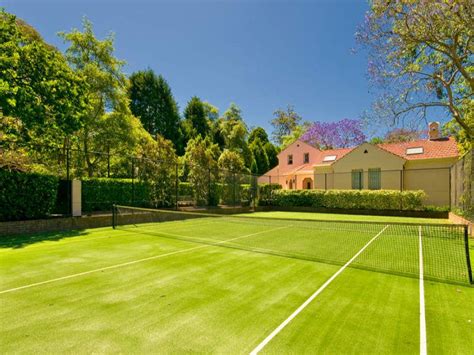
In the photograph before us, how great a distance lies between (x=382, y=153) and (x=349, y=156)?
285 cm

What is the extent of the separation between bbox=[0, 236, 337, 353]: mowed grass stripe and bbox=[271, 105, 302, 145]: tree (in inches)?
2253

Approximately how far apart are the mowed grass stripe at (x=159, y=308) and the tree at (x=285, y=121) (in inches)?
2253

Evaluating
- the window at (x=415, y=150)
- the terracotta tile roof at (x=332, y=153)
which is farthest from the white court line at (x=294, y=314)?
the terracotta tile roof at (x=332, y=153)

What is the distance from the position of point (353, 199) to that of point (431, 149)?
364 inches

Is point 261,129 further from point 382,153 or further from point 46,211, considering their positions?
point 46,211

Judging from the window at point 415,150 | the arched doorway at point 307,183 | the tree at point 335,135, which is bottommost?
the arched doorway at point 307,183

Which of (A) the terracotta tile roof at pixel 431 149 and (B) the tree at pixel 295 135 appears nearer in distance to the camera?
(A) the terracotta tile roof at pixel 431 149

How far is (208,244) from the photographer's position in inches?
380

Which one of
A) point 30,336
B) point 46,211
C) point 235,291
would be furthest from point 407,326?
point 46,211

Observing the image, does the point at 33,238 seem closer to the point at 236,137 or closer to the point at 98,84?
the point at 98,84

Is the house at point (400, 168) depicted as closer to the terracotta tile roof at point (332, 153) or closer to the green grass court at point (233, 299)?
the terracotta tile roof at point (332, 153)

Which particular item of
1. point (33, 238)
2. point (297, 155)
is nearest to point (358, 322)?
point (33, 238)

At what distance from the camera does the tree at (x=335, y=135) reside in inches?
1918

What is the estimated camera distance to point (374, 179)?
2605 centimetres
